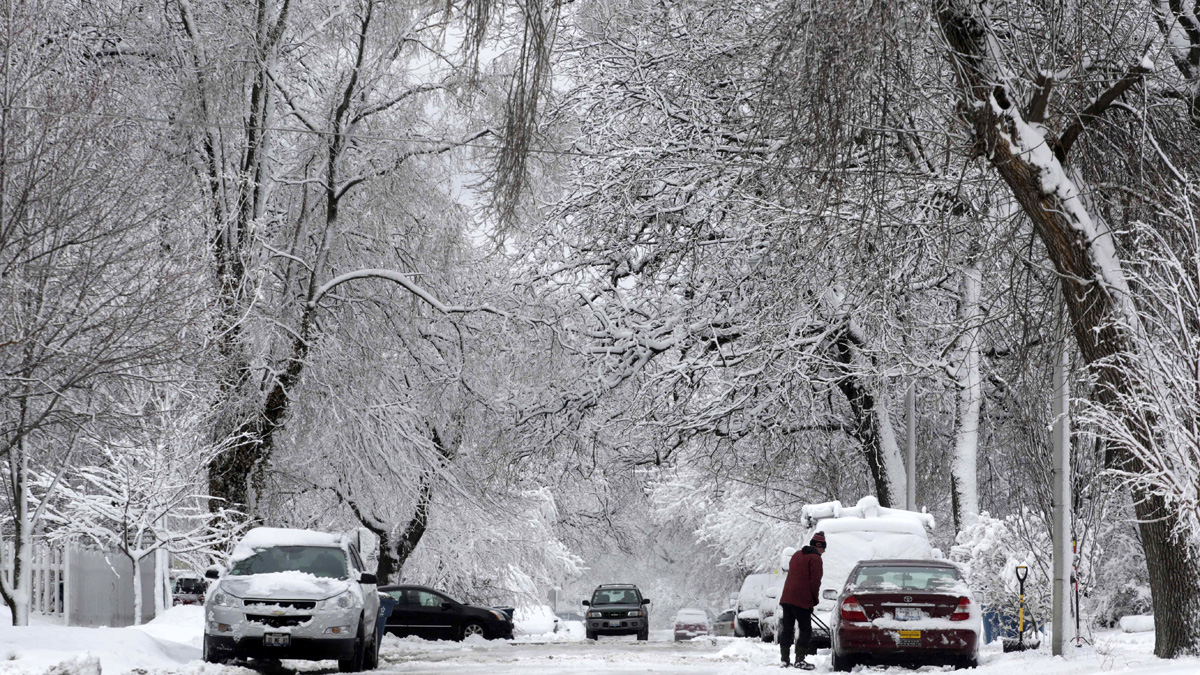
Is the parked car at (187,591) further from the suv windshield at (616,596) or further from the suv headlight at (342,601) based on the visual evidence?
the suv headlight at (342,601)

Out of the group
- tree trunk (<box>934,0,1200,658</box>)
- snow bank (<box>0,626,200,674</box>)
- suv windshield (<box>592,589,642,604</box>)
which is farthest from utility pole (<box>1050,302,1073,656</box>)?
suv windshield (<box>592,589,642,604</box>)

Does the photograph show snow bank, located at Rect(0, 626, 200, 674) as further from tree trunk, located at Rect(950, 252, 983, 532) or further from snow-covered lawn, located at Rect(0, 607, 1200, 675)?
tree trunk, located at Rect(950, 252, 983, 532)

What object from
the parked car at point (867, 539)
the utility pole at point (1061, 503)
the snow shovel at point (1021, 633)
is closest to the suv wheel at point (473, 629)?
the parked car at point (867, 539)

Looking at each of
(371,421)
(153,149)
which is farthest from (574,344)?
(153,149)

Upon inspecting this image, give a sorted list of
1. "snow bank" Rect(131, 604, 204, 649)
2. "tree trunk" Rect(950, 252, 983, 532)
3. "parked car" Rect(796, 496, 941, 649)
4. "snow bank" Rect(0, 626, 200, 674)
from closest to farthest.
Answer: "snow bank" Rect(0, 626, 200, 674) < "parked car" Rect(796, 496, 941, 649) < "snow bank" Rect(131, 604, 204, 649) < "tree trunk" Rect(950, 252, 983, 532)

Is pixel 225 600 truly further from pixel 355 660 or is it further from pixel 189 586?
pixel 189 586

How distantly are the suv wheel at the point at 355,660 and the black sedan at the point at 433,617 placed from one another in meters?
14.6

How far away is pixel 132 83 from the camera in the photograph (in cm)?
2297

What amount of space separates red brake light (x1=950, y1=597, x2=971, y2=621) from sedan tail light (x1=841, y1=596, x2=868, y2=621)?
104 centimetres

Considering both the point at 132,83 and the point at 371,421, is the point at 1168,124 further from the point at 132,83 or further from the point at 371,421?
the point at 371,421

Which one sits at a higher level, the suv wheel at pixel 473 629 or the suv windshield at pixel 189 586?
the suv windshield at pixel 189 586

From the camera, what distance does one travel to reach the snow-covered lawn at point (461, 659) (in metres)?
14.4

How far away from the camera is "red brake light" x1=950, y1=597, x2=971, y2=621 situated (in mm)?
17125

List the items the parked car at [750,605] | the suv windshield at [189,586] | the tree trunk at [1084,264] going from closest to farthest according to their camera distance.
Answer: the tree trunk at [1084,264] → the parked car at [750,605] → the suv windshield at [189,586]
